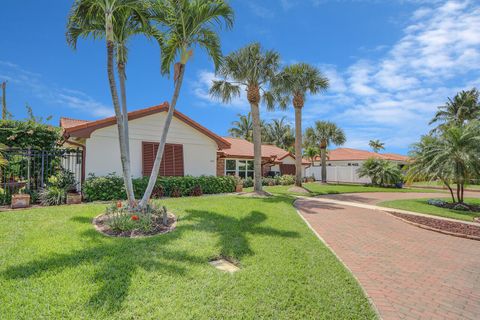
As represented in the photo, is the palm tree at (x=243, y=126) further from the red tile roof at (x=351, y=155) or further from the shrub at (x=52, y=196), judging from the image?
the shrub at (x=52, y=196)

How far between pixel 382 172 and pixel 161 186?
84.5 feet

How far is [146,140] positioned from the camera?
15180 mm

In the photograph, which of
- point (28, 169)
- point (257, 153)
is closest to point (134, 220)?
point (28, 169)

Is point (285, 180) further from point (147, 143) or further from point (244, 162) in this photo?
point (147, 143)

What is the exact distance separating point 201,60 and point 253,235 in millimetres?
6961

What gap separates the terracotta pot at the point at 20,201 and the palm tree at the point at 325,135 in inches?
1187

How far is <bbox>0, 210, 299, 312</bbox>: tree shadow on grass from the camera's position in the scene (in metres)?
4.15

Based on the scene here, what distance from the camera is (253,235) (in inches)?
286

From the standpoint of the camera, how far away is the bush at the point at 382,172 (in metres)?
29.2

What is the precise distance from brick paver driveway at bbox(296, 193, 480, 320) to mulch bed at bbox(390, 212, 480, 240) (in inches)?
20.2

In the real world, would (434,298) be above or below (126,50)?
below

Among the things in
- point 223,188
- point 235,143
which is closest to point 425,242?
point 223,188

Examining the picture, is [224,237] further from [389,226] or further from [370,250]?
[389,226]

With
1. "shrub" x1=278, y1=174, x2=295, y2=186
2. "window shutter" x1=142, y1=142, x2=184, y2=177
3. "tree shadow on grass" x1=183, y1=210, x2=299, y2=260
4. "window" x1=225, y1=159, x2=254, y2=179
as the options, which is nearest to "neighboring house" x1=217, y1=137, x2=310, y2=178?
"window" x1=225, y1=159, x2=254, y2=179
